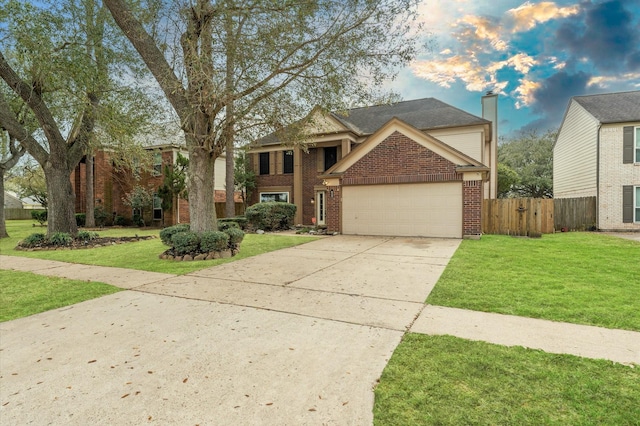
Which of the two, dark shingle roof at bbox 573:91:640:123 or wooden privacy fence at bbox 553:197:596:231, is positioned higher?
dark shingle roof at bbox 573:91:640:123

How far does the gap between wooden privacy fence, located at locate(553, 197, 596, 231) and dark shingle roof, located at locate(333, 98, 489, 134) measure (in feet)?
17.9

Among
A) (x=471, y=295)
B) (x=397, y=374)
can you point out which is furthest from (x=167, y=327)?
(x=471, y=295)

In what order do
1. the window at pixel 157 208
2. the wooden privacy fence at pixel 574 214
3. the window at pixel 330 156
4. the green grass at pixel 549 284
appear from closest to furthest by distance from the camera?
1. the green grass at pixel 549 284
2. the wooden privacy fence at pixel 574 214
3. the window at pixel 330 156
4. the window at pixel 157 208

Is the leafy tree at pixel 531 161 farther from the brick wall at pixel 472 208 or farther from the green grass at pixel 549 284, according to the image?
the green grass at pixel 549 284

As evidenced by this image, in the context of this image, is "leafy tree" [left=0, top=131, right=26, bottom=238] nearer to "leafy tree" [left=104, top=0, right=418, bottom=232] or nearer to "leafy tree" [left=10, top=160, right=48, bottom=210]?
"leafy tree" [left=10, top=160, right=48, bottom=210]

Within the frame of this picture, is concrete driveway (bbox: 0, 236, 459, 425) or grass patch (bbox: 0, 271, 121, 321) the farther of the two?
grass patch (bbox: 0, 271, 121, 321)

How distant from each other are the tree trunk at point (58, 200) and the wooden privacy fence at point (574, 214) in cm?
2078

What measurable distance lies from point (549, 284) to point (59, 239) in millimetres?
14325

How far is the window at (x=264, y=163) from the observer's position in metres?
20.2

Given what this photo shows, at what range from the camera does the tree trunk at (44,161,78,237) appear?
464 inches

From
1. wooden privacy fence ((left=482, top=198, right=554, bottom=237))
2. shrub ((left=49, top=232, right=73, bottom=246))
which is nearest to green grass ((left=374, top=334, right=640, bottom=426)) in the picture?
wooden privacy fence ((left=482, top=198, right=554, bottom=237))

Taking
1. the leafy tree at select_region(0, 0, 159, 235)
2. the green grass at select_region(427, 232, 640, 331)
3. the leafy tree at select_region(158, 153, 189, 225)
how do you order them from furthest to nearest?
the leafy tree at select_region(158, 153, 189, 225), the leafy tree at select_region(0, 0, 159, 235), the green grass at select_region(427, 232, 640, 331)

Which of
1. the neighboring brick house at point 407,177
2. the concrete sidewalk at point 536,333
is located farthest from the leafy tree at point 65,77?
the concrete sidewalk at point 536,333

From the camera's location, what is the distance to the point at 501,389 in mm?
2410
